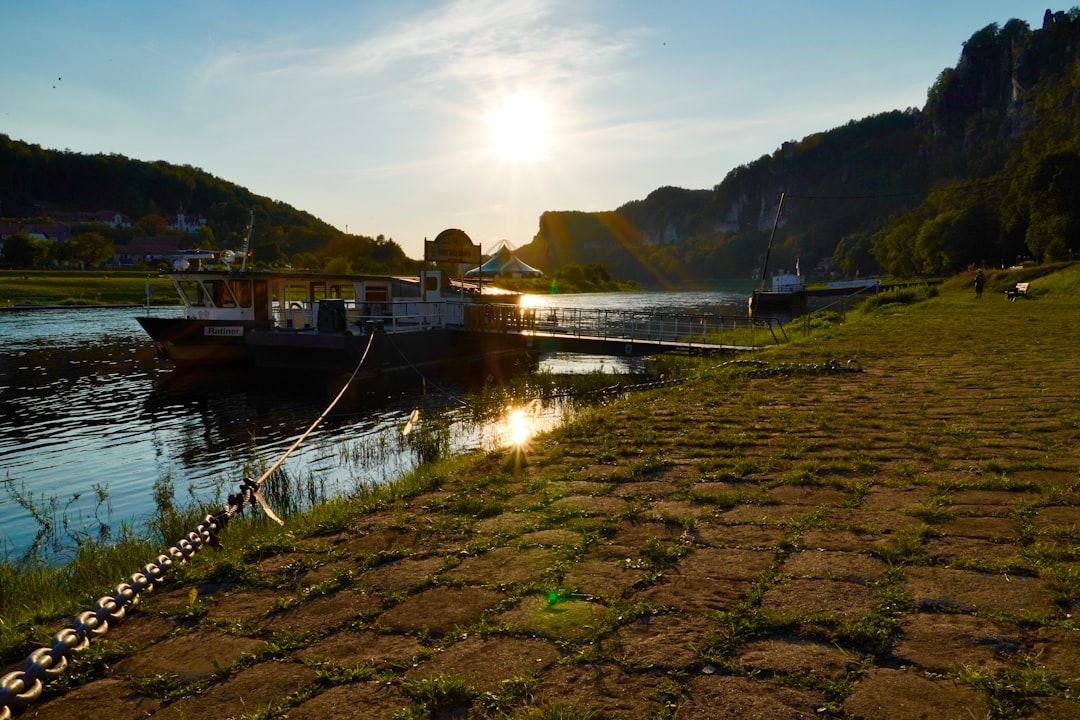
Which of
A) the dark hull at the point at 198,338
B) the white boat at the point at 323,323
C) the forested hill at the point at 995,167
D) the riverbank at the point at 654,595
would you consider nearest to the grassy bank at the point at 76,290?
the white boat at the point at 323,323

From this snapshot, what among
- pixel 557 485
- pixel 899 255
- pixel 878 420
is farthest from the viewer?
pixel 899 255

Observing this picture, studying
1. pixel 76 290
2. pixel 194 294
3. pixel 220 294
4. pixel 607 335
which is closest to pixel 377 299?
pixel 220 294

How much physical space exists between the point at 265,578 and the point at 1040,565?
486 cm

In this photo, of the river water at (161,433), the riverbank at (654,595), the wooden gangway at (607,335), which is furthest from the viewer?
the wooden gangway at (607,335)

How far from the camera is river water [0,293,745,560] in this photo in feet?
34.5

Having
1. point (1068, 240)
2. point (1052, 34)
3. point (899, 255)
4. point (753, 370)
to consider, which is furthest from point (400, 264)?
point (1052, 34)

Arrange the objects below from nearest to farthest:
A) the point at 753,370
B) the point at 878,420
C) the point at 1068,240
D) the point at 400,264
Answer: the point at 878,420
the point at 753,370
the point at 1068,240
the point at 400,264

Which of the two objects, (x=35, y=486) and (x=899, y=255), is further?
(x=899, y=255)

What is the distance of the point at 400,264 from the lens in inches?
5576

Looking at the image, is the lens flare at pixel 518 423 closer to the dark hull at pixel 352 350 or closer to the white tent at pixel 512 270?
the dark hull at pixel 352 350

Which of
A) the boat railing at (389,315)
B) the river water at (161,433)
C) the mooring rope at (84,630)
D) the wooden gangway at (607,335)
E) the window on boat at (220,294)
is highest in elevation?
the window on boat at (220,294)

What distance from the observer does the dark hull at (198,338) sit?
25484 mm

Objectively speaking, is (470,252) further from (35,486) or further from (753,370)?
(35,486)

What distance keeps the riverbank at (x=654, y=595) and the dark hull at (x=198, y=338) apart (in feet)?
67.6
